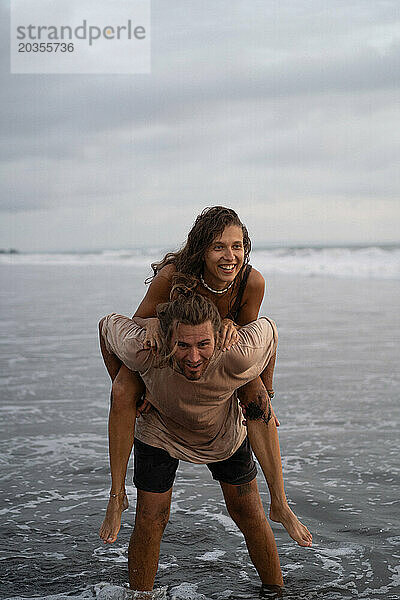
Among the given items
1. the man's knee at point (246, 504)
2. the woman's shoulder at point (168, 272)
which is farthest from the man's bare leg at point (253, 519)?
the woman's shoulder at point (168, 272)

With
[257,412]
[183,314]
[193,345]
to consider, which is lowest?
[257,412]

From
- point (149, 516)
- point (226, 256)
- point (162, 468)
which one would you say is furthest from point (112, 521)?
point (226, 256)

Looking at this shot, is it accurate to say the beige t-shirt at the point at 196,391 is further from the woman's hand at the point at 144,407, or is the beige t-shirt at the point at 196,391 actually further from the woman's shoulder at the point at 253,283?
the woman's shoulder at the point at 253,283

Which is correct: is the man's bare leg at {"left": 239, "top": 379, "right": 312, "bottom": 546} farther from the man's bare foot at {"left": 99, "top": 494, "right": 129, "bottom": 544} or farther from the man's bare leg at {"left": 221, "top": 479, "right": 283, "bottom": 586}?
the man's bare foot at {"left": 99, "top": 494, "right": 129, "bottom": 544}

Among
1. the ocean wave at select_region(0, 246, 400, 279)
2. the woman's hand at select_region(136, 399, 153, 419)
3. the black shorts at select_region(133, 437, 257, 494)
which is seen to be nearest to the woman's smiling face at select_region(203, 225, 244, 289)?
the woman's hand at select_region(136, 399, 153, 419)

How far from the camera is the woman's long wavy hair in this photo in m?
4.00

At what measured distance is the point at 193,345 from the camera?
3.68m

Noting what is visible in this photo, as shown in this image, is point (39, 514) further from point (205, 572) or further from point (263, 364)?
point (263, 364)

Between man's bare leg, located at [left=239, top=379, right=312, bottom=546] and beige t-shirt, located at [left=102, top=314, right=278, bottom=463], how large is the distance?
11cm

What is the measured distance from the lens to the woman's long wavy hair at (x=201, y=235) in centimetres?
400

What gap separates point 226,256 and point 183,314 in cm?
47

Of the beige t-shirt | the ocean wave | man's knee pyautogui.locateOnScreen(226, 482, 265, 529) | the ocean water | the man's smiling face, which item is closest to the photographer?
the man's smiling face

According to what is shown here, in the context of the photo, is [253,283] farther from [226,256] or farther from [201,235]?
[201,235]

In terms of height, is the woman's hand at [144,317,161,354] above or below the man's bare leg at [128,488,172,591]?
above
